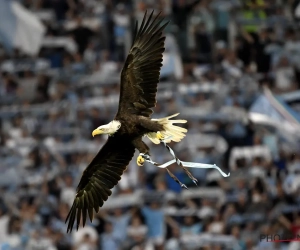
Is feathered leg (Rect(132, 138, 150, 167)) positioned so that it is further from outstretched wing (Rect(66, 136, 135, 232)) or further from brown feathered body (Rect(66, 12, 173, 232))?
outstretched wing (Rect(66, 136, 135, 232))

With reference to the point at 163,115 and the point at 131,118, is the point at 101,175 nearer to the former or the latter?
the point at 131,118

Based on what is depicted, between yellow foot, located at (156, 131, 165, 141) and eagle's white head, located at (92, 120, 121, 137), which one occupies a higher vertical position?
eagle's white head, located at (92, 120, 121, 137)

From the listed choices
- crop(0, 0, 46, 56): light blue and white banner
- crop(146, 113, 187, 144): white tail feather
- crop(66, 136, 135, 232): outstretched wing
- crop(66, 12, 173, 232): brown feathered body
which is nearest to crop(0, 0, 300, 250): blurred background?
crop(0, 0, 46, 56): light blue and white banner

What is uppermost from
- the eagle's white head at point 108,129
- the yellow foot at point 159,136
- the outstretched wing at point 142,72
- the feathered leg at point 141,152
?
the outstretched wing at point 142,72

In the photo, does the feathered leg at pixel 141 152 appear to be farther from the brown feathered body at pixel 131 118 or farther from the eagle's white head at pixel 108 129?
the eagle's white head at pixel 108 129

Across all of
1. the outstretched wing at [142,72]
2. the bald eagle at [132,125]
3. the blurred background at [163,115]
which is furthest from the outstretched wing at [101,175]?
the blurred background at [163,115]

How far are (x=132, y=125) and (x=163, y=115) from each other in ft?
20.8

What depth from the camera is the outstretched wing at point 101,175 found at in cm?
1083

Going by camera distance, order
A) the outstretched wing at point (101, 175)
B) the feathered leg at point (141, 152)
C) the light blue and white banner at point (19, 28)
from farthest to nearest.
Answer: the light blue and white banner at point (19, 28) < the outstretched wing at point (101, 175) < the feathered leg at point (141, 152)

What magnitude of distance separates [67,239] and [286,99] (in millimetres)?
4464

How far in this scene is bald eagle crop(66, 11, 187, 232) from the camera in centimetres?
1024

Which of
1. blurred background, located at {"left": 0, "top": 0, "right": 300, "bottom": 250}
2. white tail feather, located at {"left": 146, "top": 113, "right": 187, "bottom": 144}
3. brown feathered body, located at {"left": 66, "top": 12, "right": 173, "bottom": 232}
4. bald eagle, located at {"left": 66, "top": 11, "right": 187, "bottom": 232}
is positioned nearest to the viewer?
white tail feather, located at {"left": 146, "top": 113, "right": 187, "bottom": 144}

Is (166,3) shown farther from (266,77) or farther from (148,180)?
(148,180)

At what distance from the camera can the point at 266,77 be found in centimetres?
1722
